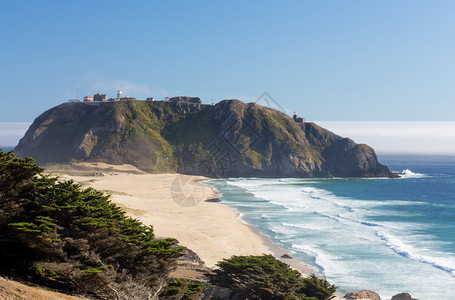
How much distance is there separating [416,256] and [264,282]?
19.7m

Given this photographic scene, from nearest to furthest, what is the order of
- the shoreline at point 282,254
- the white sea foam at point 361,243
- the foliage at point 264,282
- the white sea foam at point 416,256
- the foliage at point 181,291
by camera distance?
1. the foliage at point 181,291
2. the foliage at point 264,282
3. the white sea foam at point 361,243
4. the shoreline at point 282,254
5. the white sea foam at point 416,256

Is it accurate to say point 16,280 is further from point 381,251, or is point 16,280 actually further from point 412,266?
point 381,251

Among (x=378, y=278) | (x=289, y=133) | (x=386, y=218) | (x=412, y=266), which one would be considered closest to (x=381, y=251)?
(x=412, y=266)

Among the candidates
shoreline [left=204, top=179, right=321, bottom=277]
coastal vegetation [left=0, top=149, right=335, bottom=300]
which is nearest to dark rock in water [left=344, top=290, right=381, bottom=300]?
shoreline [left=204, top=179, right=321, bottom=277]

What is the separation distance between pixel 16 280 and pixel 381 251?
29990mm

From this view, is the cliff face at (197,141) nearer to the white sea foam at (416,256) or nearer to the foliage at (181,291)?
the white sea foam at (416,256)

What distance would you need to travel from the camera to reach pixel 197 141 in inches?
5650

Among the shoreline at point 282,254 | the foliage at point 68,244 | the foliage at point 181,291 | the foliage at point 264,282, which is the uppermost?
the foliage at point 68,244

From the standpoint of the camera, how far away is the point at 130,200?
187 ft

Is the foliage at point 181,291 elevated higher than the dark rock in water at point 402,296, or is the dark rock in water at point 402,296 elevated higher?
the foliage at point 181,291

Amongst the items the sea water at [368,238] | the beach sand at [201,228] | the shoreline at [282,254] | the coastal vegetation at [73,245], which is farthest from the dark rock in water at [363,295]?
the coastal vegetation at [73,245]

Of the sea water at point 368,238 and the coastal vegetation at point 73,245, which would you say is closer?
the coastal vegetation at point 73,245

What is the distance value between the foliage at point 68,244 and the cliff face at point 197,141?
10724 centimetres

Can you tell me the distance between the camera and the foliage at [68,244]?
12.6 meters
